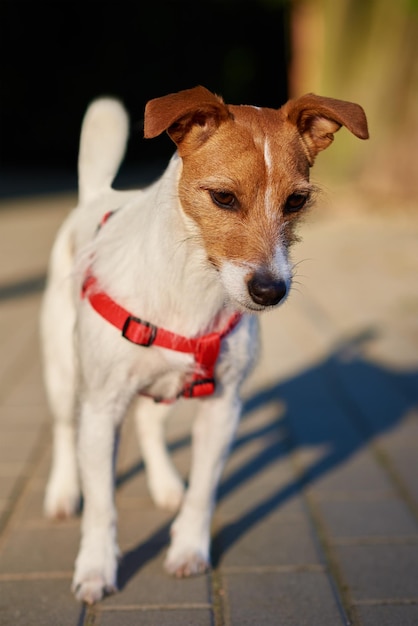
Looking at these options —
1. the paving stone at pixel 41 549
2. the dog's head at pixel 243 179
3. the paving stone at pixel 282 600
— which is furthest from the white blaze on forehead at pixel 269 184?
the paving stone at pixel 41 549

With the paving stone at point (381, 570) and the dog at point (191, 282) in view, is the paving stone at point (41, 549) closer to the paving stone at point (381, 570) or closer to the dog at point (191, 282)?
the dog at point (191, 282)

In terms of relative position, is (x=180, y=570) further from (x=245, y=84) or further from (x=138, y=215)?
(x=245, y=84)

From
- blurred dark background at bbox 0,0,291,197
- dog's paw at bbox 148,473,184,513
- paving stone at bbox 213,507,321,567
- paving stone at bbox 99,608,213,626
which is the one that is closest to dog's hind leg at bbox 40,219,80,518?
dog's paw at bbox 148,473,184,513

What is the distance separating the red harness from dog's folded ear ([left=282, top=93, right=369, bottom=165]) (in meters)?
0.76

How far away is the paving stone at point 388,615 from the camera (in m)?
2.79

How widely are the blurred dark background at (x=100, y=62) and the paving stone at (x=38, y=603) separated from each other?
1930cm

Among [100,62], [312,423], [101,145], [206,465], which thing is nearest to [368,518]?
[206,465]

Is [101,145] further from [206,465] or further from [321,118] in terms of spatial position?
[206,465]

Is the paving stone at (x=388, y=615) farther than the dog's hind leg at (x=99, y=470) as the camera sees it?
No

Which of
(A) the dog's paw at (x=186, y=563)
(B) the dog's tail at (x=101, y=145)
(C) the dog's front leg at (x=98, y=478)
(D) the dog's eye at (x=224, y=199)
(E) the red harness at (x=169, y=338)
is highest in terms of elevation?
(D) the dog's eye at (x=224, y=199)

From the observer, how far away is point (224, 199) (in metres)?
2.79

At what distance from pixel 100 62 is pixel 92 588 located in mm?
22699

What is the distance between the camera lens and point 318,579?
3078mm

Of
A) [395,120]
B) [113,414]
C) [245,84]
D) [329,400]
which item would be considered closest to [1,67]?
[245,84]
